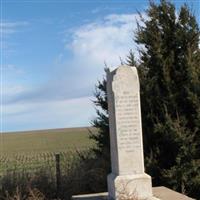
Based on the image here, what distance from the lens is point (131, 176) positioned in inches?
393

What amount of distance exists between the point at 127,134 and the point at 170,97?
2456 mm

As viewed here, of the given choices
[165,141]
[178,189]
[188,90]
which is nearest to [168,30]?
[188,90]

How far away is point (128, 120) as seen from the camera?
10.0 m

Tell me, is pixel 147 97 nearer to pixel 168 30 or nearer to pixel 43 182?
pixel 168 30

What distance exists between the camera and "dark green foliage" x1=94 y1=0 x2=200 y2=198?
11711 mm

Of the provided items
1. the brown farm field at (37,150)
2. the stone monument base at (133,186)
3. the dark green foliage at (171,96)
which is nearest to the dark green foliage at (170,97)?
the dark green foliage at (171,96)

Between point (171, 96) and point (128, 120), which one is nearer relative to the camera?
point (128, 120)

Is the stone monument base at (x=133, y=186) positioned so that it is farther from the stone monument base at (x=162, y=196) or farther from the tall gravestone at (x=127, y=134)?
the stone monument base at (x=162, y=196)

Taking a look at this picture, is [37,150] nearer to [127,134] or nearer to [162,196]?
[162,196]

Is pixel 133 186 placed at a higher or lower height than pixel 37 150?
lower

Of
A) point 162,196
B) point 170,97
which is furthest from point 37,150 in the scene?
point 162,196

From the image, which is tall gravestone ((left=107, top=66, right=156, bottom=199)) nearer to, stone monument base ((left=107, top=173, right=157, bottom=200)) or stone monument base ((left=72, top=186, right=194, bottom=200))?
stone monument base ((left=107, top=173, right=157, bottom=200))

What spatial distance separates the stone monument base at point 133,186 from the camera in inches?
389

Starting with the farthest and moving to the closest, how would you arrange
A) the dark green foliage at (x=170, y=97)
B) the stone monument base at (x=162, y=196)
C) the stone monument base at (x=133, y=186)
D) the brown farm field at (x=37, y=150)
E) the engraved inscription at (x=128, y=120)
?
the brown farm field at (x=37, y=150), the dark green foliage at (x=170, y=97), the stone monument base at (x=162, y=196), the engraved inscription at (x=128, y=120), the stone monument base at (x=133, y=186)
